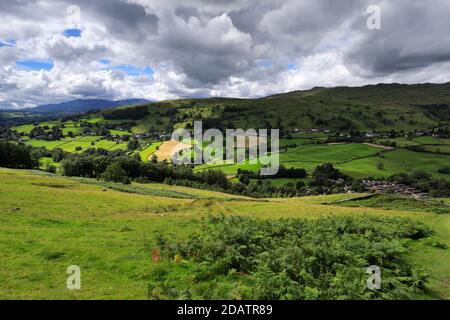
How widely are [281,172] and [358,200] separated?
6807cm

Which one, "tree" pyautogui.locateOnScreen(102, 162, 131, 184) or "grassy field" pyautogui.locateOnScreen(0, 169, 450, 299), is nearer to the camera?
"grassy field" pyautogui.locateOnScreen(0, 169, 450, 299)

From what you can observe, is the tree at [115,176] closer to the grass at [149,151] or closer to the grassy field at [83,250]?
the grassy field at [83,250]

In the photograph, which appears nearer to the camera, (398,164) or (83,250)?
(83,250)

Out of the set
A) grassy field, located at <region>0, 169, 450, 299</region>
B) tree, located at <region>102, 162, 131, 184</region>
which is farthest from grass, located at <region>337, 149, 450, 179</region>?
grassy field, located at <region>0, 169, 450, 299</region>

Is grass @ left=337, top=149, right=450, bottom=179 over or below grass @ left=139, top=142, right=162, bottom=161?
below

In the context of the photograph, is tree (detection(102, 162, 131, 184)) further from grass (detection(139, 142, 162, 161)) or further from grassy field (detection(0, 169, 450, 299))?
grass (detection(139, 142, 162, 161))

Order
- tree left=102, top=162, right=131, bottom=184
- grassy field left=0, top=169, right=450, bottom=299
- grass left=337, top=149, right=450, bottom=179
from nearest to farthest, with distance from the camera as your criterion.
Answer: grassy field left=0, top=169, right=450, bottom=299 → tree left=102, top=162, right=131, bottom=184 → grass left=337, top=149, right=450, bottom=179

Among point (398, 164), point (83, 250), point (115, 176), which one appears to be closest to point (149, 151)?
point (115, 176)

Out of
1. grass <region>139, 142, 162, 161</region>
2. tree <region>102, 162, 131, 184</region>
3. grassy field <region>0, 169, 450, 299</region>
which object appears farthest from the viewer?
grass <region>139, 142, 162, 161</region>

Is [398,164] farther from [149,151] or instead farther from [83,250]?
[83,250]

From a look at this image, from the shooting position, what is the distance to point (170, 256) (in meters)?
19.4
